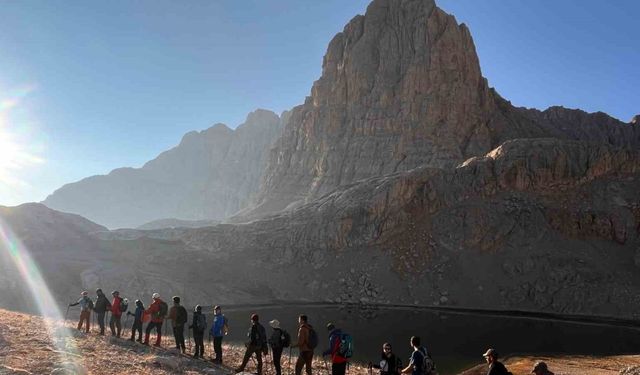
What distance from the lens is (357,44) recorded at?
125750mm

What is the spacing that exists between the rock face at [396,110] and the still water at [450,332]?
53.7 metres

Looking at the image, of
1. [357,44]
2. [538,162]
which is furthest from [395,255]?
[357,44]

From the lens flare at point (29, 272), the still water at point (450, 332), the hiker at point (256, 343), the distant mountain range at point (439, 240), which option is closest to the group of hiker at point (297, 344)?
the hiker at point (256, 343)

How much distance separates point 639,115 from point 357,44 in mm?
91189

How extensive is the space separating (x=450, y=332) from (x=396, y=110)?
7699cm

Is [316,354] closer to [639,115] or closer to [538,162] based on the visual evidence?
[538,162]

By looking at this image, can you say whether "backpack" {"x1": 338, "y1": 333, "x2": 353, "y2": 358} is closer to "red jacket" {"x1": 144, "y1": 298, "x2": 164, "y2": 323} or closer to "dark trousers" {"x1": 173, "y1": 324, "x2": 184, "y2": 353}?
"dark trousers" {"x1": 173, "y1": 324, "x2": 184, "y2": 353}

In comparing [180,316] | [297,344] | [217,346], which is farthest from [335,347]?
[180,316]

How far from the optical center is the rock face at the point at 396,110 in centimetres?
10900

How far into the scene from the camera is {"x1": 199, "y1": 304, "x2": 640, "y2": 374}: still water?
113 ft

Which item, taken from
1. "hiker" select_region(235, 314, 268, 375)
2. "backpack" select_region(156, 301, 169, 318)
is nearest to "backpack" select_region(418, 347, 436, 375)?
"hiker" select_region(235, 314, 268, 375)

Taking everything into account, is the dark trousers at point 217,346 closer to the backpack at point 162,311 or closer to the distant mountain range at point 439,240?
the backpack at point 162,311

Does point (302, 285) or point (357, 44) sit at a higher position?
point (357, 44)

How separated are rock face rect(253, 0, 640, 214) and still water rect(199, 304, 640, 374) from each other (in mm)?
53713
